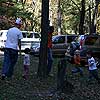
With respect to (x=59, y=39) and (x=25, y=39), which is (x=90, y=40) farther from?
(x=25, y=39)

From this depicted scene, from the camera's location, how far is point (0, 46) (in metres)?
31.7

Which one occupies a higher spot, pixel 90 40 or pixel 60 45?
pixel 90 40

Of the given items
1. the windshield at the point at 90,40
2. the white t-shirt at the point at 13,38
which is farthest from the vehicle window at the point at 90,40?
the white t-shirt at the point at 13,38

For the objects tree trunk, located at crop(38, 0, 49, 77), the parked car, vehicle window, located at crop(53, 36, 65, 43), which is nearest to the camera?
tree trunk, located at crop(38, 0, 49, 77)

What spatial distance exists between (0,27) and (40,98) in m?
29.5

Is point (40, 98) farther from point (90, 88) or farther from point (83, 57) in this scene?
point (83, 57)

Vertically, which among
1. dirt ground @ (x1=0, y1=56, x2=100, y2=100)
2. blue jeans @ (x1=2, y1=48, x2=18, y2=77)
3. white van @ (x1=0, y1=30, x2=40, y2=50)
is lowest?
dirt ground @ (x1=0, y1=56, x2=100, y2=100)

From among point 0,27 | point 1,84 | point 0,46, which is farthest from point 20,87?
point 0,27

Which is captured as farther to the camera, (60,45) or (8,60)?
(60,45)

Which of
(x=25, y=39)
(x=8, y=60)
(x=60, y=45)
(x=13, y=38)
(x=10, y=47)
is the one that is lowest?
(x=8, y=60)

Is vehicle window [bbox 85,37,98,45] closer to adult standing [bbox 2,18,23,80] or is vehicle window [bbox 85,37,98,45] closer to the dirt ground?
the dirt ground

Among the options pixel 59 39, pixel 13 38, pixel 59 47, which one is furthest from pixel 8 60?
pixel 59 39

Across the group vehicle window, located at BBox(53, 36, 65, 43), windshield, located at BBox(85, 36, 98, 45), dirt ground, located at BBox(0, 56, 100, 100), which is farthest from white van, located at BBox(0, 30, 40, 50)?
dirt ground, located at BBox(0, 56, 100, 100)

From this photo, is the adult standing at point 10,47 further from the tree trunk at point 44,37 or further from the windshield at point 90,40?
the windshield at point 90,40
